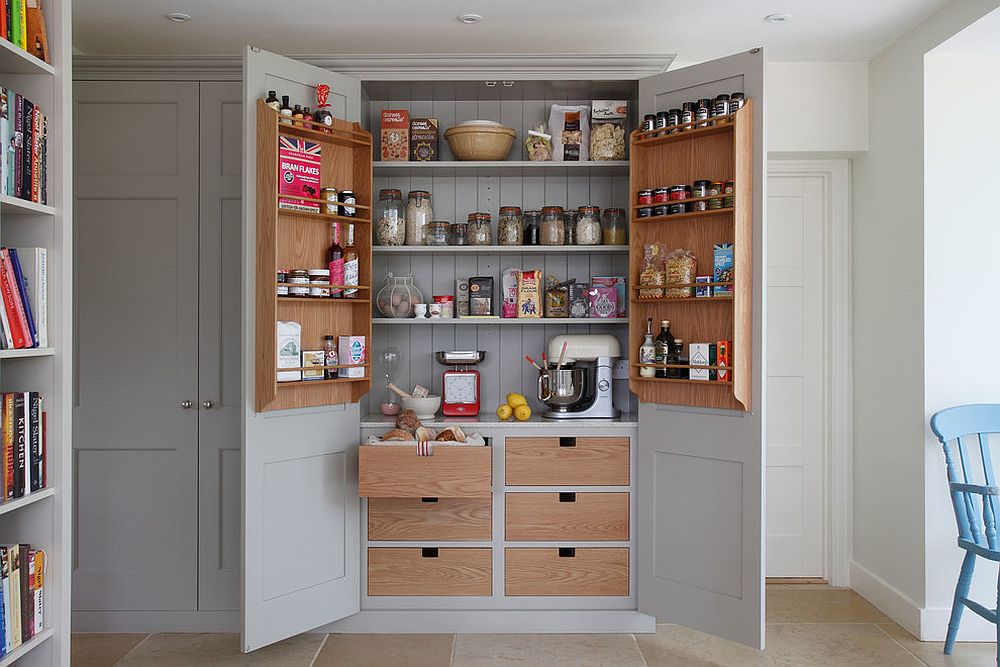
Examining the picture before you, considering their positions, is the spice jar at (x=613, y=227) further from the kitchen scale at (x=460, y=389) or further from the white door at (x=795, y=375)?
the white door at (x=795, y=375)

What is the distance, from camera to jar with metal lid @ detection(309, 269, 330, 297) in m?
3.10

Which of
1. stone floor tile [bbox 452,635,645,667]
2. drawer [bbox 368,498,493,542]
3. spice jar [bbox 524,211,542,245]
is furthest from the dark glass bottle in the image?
stone floor tile [bbox 452,635,645,667]

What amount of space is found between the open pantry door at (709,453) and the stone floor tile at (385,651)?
87 centimetres

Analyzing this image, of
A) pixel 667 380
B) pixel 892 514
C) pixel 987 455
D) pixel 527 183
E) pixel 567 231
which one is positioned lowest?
pixel 892 514

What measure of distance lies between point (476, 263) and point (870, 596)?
98.0 inches

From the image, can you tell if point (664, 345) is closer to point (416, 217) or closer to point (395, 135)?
point (416, 217)

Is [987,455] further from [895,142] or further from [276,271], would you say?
[276,271]

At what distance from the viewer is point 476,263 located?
374 centimetres

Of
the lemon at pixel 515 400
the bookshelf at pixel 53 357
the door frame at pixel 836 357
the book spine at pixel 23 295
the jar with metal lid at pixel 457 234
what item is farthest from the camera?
the door frame at pixel 836 357

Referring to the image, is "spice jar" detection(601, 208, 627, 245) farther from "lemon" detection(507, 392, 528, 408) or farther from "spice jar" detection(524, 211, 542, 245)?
"lemon" detection(507, 392, 528, 408)

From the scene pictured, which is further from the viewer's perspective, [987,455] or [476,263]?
[476,263]

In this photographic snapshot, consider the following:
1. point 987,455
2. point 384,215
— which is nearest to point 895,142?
point 987,455

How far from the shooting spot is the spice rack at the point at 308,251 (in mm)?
2963

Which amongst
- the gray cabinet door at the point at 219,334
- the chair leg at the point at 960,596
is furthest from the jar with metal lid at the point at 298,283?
the chair leg at the point at 960,596
